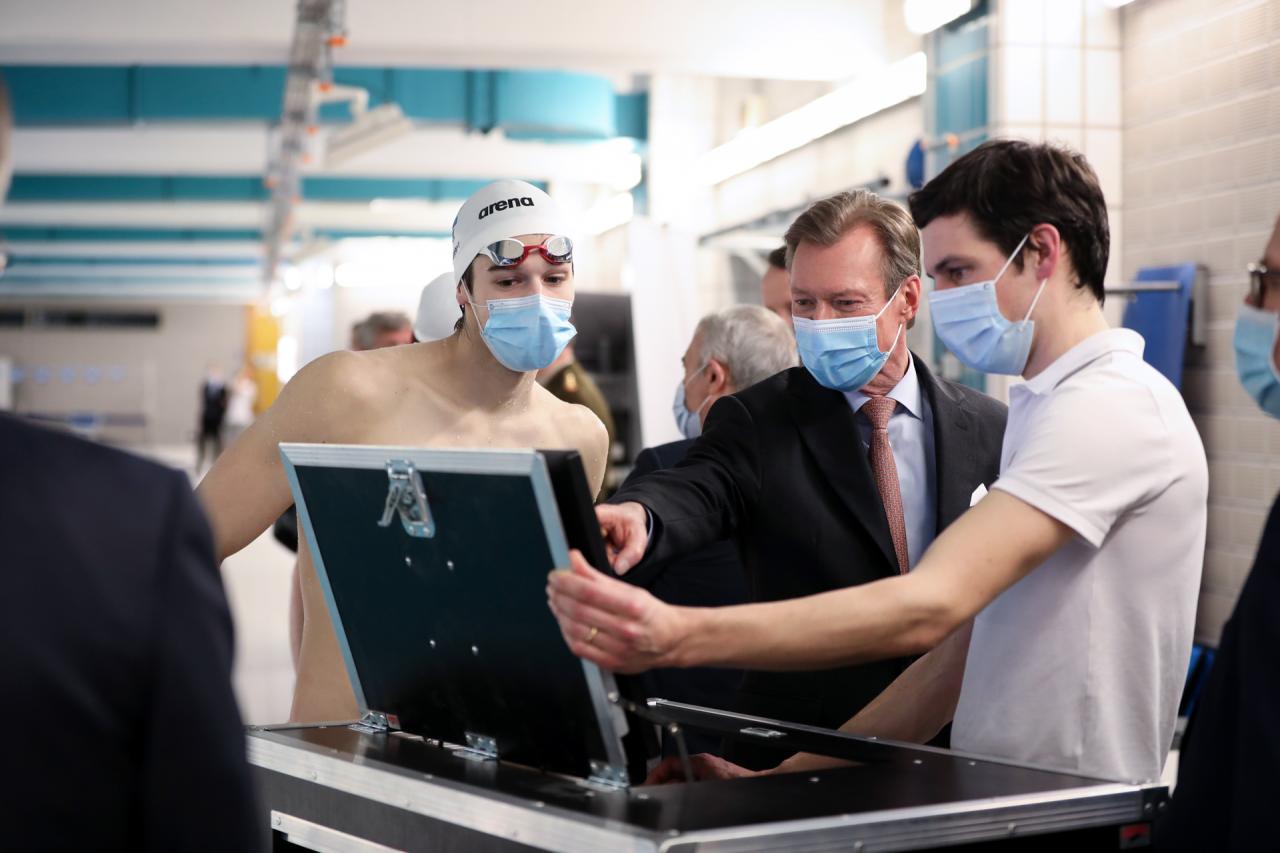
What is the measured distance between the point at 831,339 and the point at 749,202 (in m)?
7.79

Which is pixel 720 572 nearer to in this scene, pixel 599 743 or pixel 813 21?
pixel 599 743

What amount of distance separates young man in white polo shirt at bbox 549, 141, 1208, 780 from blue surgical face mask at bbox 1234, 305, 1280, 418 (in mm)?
147

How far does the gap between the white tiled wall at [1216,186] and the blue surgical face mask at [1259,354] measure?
12.7 ft

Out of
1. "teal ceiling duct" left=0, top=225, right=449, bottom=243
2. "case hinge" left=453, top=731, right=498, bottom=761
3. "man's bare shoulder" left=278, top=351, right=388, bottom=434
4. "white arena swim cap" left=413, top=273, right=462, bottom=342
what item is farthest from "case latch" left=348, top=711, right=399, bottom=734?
"teal ceiling duct" left=0, top=225, right=449, bottom=243

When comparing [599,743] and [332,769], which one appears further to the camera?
[332,769]

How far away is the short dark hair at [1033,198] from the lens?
179 cm

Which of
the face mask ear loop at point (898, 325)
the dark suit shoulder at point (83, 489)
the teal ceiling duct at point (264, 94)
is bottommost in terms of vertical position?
the dark suit shoulder at point (83, 489)

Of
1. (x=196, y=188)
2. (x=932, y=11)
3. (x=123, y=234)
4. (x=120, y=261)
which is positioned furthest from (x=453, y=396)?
(x=120, y=261)

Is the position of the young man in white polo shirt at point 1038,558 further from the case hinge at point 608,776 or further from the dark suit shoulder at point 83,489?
the dark suit shoulder at point 83,489

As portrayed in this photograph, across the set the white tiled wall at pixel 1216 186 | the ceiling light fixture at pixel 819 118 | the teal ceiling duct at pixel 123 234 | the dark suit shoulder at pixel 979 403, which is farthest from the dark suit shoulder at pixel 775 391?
the teal ceiling duct at pixel 123 234

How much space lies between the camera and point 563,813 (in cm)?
139

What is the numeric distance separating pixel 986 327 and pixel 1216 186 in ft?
13.2

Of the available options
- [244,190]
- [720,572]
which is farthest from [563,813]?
[244,190]

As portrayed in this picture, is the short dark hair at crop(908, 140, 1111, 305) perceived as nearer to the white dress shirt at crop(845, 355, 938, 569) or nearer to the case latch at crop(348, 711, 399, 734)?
the white dress shirt at crop(845, 355, 938, 569)
